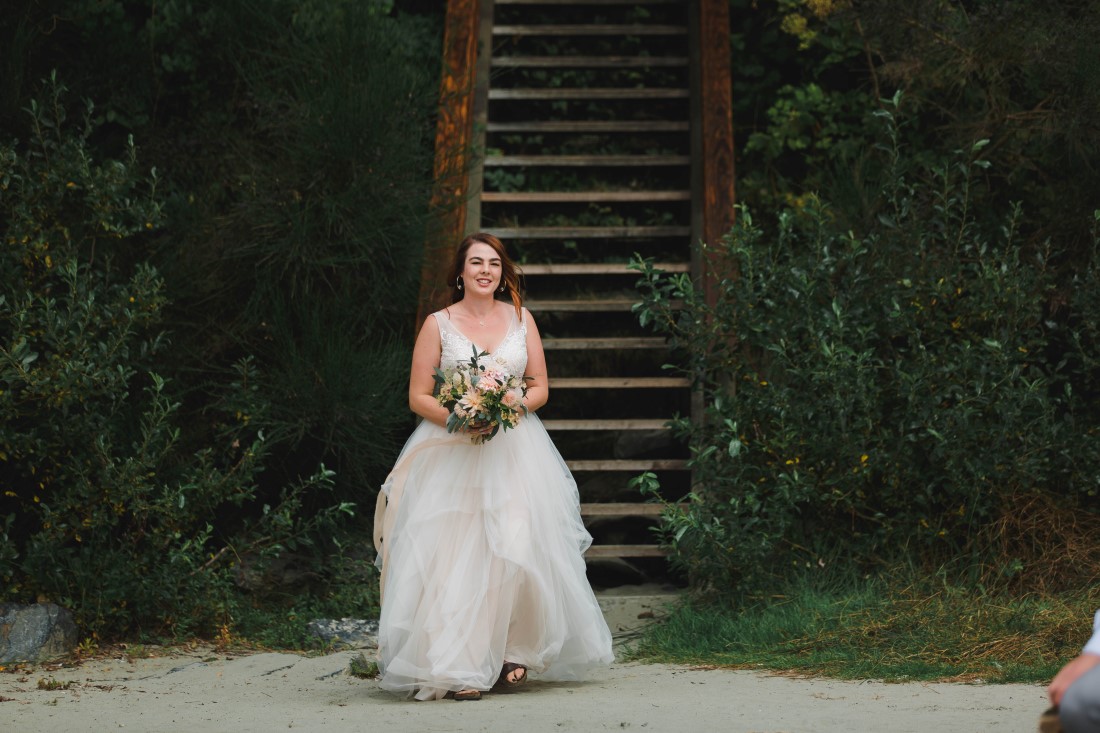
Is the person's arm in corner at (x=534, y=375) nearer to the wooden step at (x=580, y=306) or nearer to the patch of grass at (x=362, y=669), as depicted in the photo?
the patch of grass at (x=362, y=669)

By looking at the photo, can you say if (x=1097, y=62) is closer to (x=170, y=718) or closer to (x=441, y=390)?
(x=441, y=390)

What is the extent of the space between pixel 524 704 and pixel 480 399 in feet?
3.72

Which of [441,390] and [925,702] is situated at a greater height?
[441,390]

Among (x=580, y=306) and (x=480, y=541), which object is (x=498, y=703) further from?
(x=580, y=306)

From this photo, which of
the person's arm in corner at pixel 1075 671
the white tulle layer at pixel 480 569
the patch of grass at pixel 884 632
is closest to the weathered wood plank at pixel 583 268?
the patch of grass at pixel 884 632

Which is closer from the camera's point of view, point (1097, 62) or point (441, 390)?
point (441, 390)

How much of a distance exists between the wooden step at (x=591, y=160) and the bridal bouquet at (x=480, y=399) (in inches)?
167

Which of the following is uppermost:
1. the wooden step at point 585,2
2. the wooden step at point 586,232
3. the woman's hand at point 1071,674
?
the wooden step at point 585,2

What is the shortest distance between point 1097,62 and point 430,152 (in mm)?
3875

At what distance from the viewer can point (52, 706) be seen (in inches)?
192

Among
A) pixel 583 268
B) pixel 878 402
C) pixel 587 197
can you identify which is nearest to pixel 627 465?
pixel 583 268

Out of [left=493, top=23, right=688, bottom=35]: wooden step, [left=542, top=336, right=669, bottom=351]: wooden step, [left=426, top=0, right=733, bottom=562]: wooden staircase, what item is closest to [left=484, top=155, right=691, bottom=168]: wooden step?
[left=426, top=0, right=733, bottom=562]: wooden staircase

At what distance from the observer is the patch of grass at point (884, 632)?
5141 millimetres

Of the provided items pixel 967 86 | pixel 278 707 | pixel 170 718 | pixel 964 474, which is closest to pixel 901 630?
pixel 964 474
